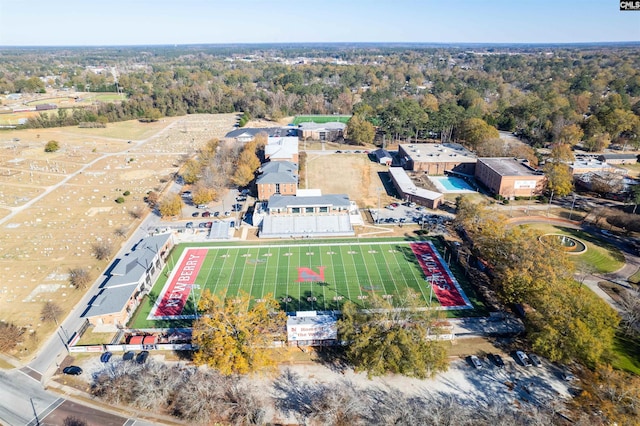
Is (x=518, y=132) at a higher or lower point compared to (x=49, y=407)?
higher

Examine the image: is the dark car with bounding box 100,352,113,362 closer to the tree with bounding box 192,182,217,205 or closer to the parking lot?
the tree with bounding box 192,182,217,205

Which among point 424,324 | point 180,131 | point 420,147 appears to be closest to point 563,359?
point 424,324

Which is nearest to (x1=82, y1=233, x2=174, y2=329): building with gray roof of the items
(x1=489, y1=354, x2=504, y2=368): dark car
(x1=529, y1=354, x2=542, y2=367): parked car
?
(x1=489, y1=354, x2=504, y2=368): dark car

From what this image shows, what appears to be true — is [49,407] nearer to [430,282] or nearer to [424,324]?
[424,324]

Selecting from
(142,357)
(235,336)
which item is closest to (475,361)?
(235,336)

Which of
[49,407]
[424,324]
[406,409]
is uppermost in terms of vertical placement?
[424,324]

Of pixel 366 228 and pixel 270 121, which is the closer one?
pixel 366 228
